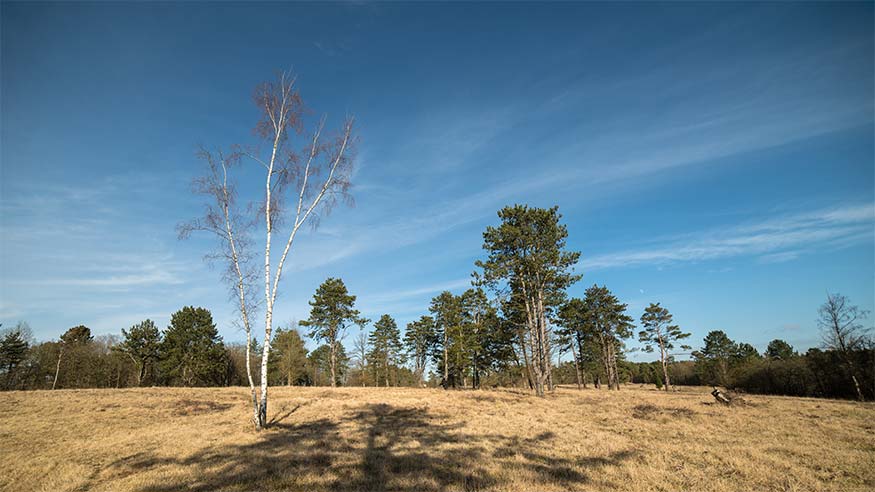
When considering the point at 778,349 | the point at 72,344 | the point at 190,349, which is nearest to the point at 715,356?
the point at 778,349

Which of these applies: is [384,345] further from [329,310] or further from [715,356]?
[715,356]

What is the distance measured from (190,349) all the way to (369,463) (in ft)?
159

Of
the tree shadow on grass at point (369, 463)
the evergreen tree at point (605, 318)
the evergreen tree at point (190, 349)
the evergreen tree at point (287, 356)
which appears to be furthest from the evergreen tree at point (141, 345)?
the evergreen tree at point (605, 318)

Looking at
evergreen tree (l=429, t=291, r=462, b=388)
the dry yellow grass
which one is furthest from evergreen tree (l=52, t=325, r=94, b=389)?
evergreen tree (l=429, t=291, r=462, b=388)

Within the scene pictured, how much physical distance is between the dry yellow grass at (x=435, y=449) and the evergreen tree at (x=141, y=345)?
99.0 feet

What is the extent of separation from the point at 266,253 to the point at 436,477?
38.6 feet

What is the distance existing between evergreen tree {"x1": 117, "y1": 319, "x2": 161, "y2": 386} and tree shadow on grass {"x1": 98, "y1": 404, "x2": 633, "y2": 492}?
1758 inches

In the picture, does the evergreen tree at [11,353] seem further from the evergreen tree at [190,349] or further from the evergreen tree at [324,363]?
the evergreen tree at [324,363]

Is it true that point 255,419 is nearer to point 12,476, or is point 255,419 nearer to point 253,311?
point 253,311

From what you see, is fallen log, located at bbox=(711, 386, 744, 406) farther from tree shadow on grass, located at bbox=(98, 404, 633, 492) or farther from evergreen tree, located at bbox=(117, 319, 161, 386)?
evergreen tree, located at bbox=(117, 319, 161, 386)

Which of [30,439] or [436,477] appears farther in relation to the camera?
[30,439]

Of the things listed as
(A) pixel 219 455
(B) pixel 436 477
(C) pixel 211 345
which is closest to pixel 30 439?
(A) pixel 219 455

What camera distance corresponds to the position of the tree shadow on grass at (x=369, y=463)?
7344mm

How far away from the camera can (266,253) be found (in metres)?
15.4
